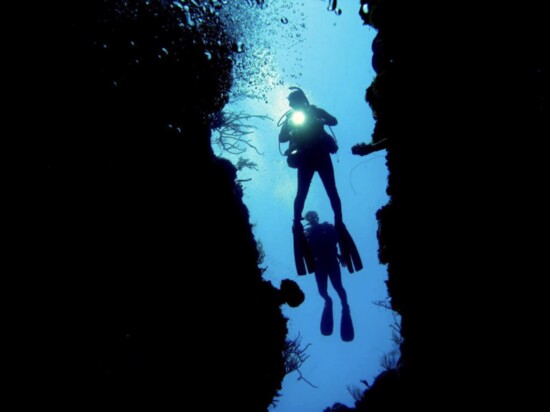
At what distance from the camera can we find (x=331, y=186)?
20.2 feet

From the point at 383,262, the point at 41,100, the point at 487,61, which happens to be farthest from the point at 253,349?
the point at 487,61

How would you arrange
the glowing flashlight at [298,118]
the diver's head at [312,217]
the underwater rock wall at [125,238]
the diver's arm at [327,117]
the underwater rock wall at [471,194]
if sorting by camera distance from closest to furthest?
the underwater rock wall at [471,194]
the underwater rock wall at [125,238]
the diver's arm at [327,117]
the glowing flashlight at [298,118]
the diver's head at [312,217]

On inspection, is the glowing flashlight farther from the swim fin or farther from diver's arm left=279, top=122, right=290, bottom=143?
the swim fin

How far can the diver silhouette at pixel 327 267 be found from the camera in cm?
866

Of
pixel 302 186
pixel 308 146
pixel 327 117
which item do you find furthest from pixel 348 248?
pixel 327 117

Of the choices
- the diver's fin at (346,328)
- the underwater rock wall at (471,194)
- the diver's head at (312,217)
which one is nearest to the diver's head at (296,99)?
the underwater rock wall at (471,194)

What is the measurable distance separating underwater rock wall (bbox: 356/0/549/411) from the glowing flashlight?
3418 mm

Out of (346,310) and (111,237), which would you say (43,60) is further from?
(346,310)

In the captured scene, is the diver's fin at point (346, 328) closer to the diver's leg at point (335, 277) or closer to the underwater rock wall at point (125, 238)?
the diver's leg at point (335, 277)

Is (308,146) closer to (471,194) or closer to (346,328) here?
(471,194)

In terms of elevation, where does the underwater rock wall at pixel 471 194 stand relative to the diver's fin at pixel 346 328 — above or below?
below

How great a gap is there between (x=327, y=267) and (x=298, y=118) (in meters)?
6.00

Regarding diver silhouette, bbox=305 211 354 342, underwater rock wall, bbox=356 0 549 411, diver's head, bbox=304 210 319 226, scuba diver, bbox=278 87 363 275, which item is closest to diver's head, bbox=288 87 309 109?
scuba diver, bbox=278 87 363 275

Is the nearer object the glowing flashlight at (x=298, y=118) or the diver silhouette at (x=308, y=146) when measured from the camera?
the diver silhouette at (x=308, y=146)
